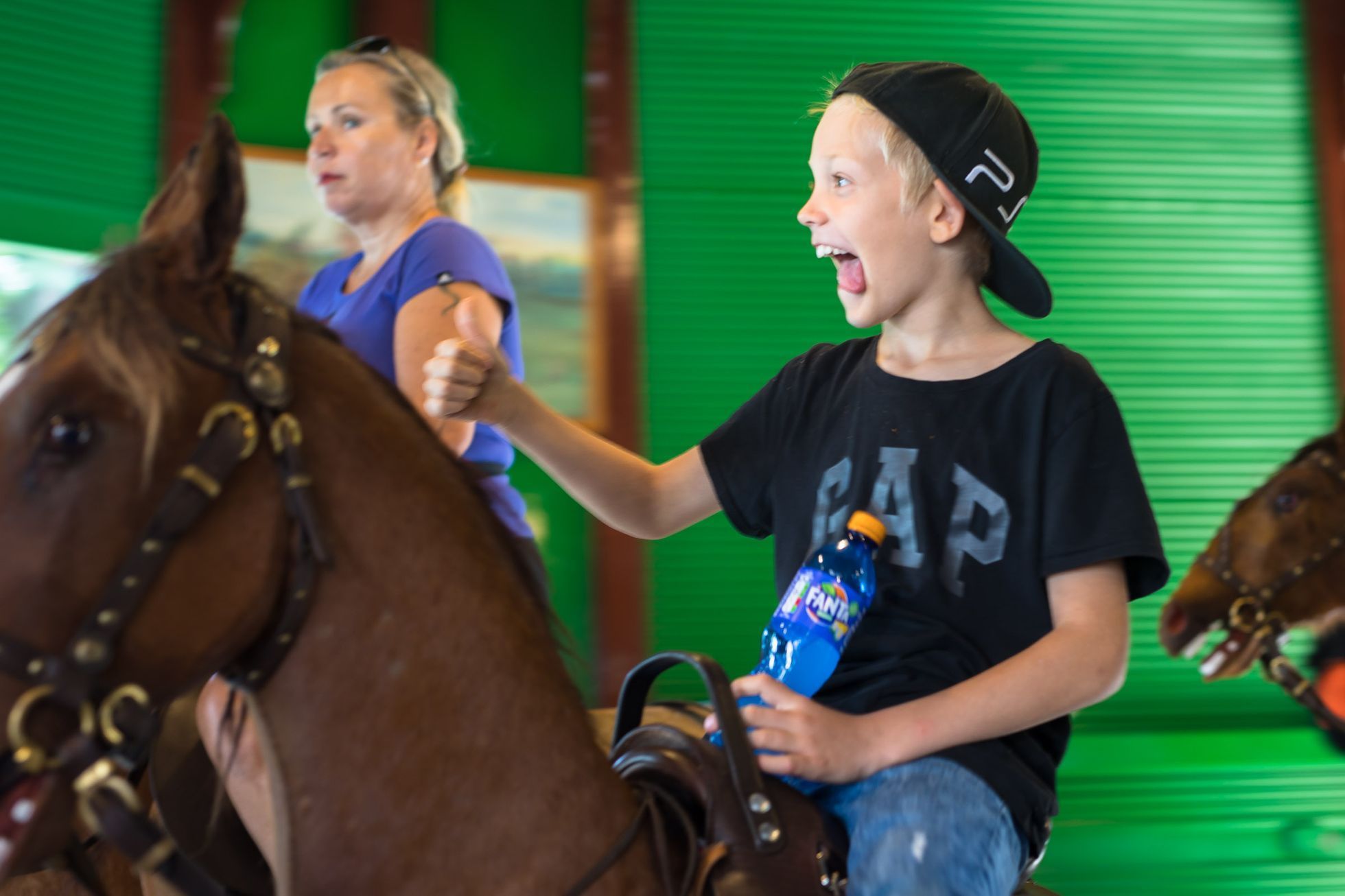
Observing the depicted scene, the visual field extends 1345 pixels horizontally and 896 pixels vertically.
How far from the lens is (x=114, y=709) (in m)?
0.81

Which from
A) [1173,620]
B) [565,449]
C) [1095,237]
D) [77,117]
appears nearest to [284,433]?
[565,449]

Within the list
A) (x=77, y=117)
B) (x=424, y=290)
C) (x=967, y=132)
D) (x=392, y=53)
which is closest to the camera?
(x=967, y=132)

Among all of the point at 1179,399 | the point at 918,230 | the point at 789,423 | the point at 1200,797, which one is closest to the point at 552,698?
the point at 789,423

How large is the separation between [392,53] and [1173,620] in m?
2.20

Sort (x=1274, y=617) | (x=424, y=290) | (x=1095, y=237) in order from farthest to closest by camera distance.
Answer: (x=1095, y=237) → (x=1274, y=617) → (x=424, y=290)

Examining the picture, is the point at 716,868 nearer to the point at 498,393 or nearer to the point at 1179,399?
the point at 498,393

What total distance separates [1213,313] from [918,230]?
326 cm

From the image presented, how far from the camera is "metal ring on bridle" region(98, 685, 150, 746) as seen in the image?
81 centimetres

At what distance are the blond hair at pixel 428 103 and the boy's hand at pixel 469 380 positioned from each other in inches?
34.8

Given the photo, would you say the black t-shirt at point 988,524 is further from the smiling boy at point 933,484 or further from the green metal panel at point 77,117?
the green metal panel at point 77,117

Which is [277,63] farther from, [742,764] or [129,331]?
[742,764]

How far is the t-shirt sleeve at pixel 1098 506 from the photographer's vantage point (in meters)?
1.05

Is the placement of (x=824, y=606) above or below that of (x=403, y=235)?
below

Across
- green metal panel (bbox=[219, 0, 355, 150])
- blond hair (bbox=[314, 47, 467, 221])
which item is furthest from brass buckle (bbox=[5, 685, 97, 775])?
green metal panel (bbox=[219, 0, 355, 150])
